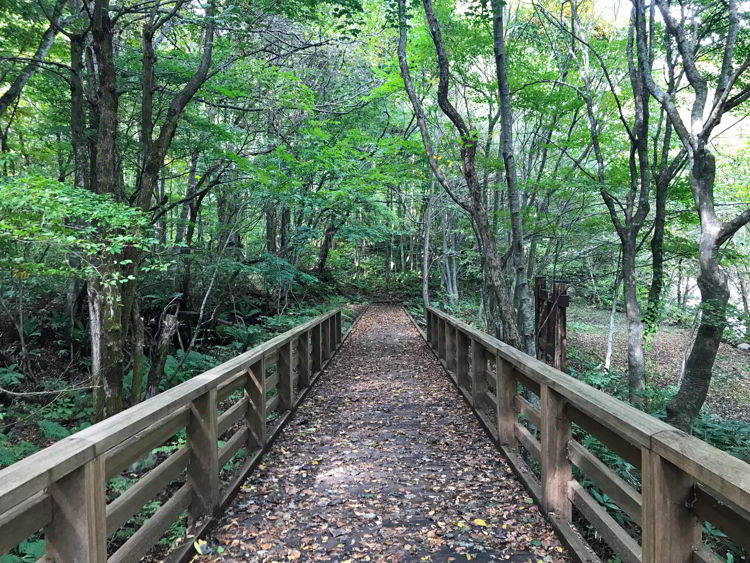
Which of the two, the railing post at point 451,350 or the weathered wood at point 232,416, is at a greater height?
the weathered wood at point 232,416

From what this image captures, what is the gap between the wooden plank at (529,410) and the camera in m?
3.35

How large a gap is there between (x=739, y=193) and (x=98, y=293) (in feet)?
42.8

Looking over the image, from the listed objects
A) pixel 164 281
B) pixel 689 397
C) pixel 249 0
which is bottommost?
pixel 689 397

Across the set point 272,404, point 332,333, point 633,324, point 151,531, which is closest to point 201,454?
point 151,531

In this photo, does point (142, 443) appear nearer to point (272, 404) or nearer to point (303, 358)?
point (272, 404)

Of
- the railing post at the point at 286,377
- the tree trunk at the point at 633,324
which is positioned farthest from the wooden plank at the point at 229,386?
the tree trunk at the point at 633,324

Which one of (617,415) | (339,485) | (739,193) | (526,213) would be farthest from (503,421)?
(739,193)

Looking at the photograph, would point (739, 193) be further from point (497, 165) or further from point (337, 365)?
point (337, 365)

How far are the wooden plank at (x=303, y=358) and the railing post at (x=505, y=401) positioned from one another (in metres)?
2.99

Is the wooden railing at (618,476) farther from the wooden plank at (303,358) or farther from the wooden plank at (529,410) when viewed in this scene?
the wooden plank at (303,358)

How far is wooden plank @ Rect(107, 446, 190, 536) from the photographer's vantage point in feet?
6.55

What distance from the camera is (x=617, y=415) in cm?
211

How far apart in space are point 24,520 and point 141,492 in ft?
2.50

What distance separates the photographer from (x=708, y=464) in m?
1.50
